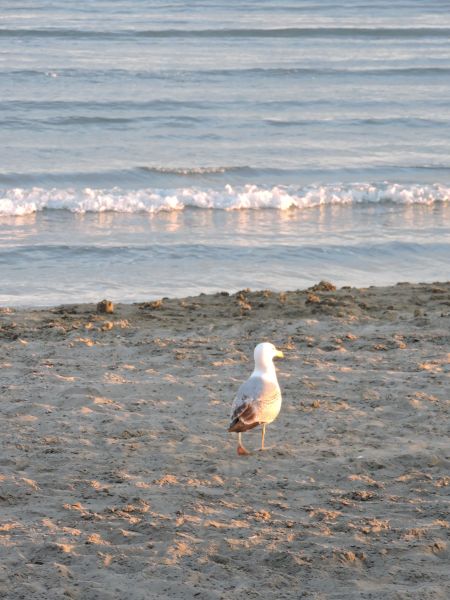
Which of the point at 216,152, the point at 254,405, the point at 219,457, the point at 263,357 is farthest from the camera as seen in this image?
the point at 216,152

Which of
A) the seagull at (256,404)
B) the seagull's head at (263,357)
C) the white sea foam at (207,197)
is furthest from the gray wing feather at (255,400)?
the white sea foam at (207,197)

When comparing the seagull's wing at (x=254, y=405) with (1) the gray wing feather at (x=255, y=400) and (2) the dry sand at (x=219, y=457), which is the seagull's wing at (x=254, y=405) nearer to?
(1) the gray wing feather at (x=255, y=400)

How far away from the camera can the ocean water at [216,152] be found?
11.6m

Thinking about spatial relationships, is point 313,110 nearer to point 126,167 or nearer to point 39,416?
point 126,167

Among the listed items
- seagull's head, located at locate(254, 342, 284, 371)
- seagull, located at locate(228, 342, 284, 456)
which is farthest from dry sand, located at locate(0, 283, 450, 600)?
seagull's head, located at locate(254, 342, 284, 371)

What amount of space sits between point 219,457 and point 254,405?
1.28 ft

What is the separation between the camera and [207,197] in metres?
14.5

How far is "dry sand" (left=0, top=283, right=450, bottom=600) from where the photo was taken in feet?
15.5

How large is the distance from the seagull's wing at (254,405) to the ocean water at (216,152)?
4398 mm

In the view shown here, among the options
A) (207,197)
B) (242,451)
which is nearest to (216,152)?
(207,197)

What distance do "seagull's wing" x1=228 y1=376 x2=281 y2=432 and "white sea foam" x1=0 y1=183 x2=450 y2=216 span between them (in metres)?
8.26

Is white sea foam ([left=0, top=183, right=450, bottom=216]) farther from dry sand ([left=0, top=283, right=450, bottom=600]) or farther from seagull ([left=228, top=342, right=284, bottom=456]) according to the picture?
seagull ([left=228, top=342, right=284, bottom=456])

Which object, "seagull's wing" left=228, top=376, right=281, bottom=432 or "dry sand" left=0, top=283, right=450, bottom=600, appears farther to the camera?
"seagull's wing" left=228, top=376, right=281, bottom=432

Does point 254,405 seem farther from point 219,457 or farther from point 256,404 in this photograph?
point 219,457
